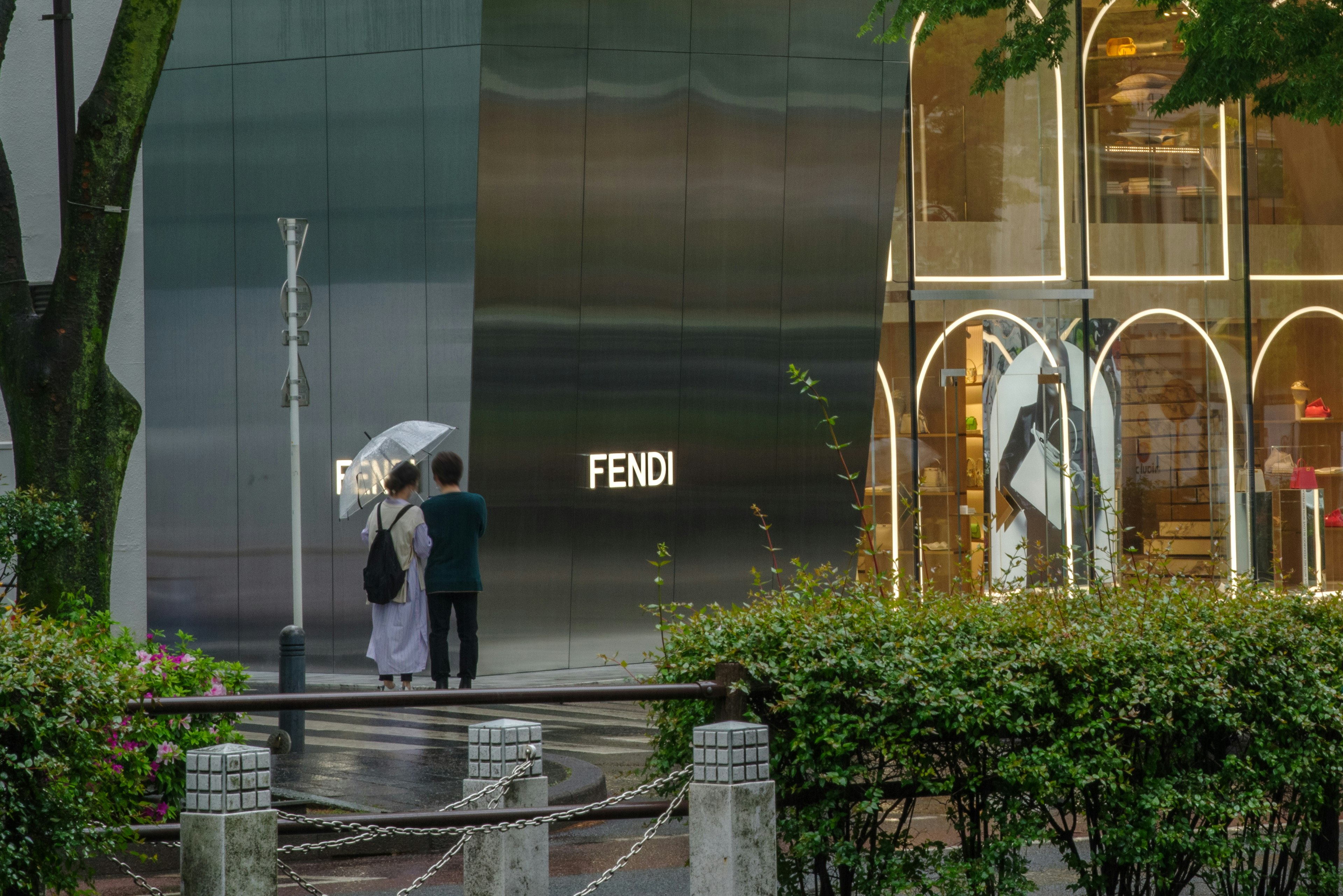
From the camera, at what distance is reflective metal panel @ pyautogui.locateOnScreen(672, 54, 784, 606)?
54.3 ft

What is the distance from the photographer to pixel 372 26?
1564 cm

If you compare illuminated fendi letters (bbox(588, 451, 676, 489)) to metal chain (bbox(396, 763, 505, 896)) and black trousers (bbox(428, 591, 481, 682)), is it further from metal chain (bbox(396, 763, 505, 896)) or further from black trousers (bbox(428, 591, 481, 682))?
metal chain (bbox(396, 763, 505, 896))

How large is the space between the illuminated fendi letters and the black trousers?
120 inches

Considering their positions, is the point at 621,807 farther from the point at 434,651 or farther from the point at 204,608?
the point at 204,608

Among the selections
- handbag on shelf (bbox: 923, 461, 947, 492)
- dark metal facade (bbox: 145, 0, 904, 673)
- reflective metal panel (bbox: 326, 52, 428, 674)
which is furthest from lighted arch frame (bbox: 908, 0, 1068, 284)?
reflective metal panel (bbox: 326, 52, 428, 674)

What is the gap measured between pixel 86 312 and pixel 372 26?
24.2 feet

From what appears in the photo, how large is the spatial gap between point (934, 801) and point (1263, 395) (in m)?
16.3

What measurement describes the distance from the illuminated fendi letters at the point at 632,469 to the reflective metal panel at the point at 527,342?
0.27 m

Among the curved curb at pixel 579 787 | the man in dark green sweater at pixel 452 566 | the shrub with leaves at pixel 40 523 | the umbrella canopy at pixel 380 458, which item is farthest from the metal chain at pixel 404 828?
the umbrella canopy at pixel 380 458

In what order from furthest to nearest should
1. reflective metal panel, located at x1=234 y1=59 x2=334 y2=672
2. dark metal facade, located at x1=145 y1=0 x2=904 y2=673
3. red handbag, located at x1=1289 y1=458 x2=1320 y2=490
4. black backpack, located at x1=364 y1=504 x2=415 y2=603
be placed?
red handbag, located at x1=1289 y1=458 x2=1320 y2=490 → reflective metal panel, located at x1=234 y1=59 x2=334 y2=672 → dark metal facade, located at x1=145 y1=0 x2=904 y2=673 → black backpack, located at x1=364 y1=504 x2=415 y2=603

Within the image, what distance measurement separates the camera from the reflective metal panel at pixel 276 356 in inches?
625

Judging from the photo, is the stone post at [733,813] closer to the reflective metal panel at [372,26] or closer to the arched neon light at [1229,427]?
the reflective metal panel at [372,26]

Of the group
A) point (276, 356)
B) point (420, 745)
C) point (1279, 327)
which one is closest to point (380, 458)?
point (276, 356)

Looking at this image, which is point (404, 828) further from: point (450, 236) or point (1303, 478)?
point (1303, 478)
